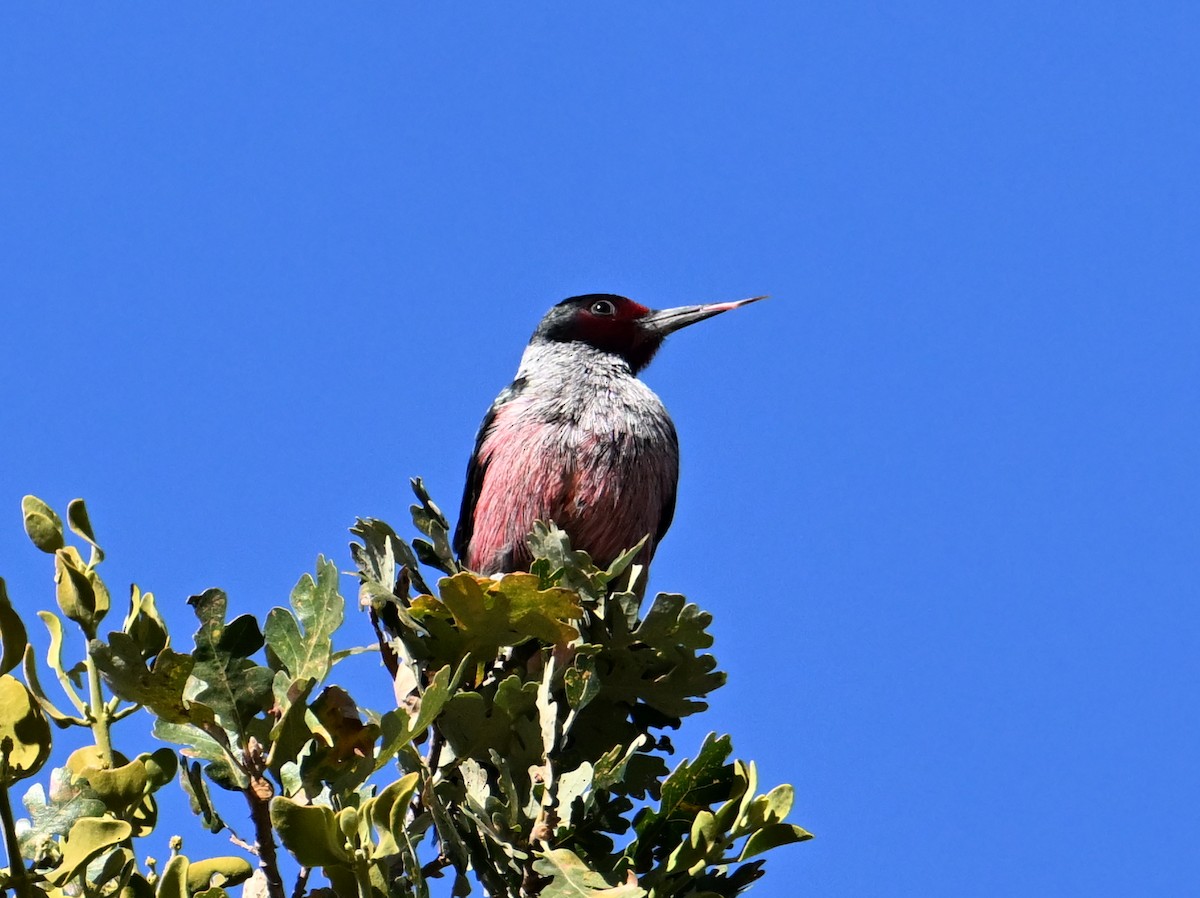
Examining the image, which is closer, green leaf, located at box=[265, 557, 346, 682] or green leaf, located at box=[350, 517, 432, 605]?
green leaf, located at box=[265, 557, 346, 682]

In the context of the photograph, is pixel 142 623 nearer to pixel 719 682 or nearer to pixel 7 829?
pixel 7 829

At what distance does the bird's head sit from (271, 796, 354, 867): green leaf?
174 inches

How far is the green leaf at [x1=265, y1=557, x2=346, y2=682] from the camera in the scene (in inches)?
123

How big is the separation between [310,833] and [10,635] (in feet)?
2.23

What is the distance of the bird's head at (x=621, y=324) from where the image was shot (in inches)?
279

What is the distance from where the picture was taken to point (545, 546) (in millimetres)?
3936

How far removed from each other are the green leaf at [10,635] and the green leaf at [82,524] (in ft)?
0.61

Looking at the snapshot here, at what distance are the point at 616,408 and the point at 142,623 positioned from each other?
11.0 ft

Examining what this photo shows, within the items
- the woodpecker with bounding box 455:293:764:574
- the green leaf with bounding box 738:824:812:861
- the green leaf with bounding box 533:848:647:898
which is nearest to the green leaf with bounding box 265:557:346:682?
the green leaf with bounding box 533:848:647:898

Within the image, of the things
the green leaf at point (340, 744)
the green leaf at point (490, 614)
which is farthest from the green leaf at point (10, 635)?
the green leaf at point (490, 614)

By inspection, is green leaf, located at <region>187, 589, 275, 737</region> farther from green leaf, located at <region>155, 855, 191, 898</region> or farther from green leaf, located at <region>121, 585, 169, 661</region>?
green leaf, located at <region>155, 855, 191, 898</region>

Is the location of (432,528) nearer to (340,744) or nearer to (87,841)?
(340,744)

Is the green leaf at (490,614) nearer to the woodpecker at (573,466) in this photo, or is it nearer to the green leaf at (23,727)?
the green leaf at (23,727)

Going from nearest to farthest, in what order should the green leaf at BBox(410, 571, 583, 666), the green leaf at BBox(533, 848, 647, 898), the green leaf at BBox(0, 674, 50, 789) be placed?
the green leaf at BBox(0, 674, 50, 789), the green leaf at BBox(533, 848, 647, 898), the green leaf at BBox(410, 571, 583, 666)
